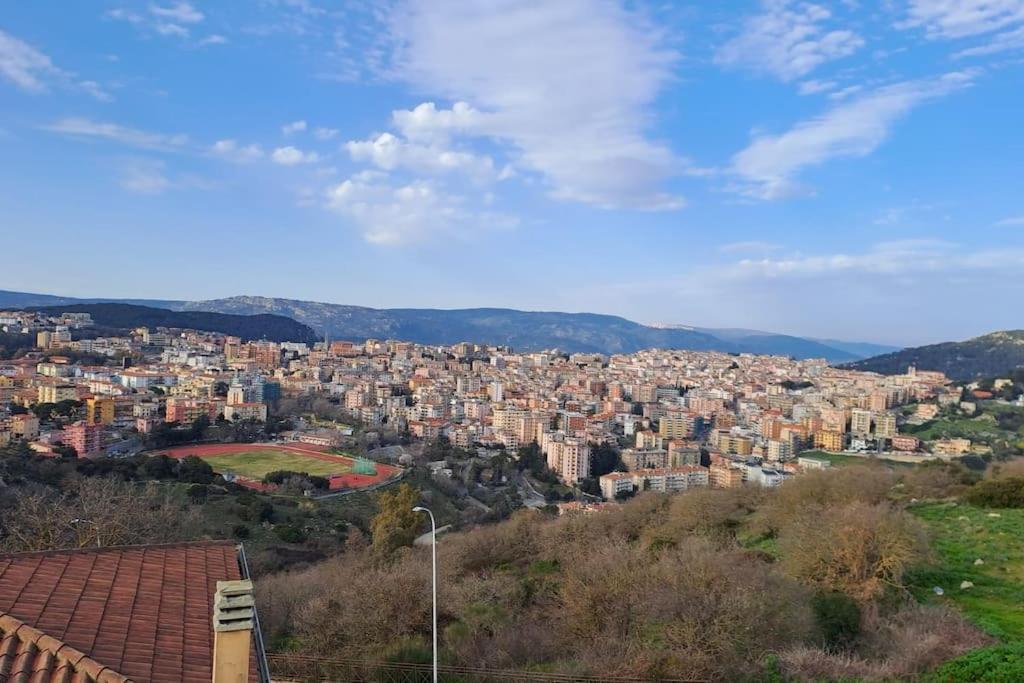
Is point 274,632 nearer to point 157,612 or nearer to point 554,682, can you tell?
point 554,682

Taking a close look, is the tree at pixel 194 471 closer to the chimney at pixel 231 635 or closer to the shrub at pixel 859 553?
the shrub at pixel 859 553

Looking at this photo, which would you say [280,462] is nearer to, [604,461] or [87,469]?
[87,469]

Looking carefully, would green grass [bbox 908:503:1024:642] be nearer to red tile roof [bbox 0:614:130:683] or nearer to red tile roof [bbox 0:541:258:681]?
red tile roof [bbox 0:541:258:681]

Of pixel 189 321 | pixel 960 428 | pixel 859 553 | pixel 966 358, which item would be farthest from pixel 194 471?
pixel 966 358

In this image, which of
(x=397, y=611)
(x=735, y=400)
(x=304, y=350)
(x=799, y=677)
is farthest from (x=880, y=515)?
(x=304, y=350)

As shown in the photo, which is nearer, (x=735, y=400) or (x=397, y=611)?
(x=397, y=611)

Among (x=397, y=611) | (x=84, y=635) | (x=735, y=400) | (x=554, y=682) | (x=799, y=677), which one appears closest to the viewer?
(x=84, y=635)

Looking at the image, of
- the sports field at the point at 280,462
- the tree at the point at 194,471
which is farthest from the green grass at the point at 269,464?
the tree at the point at 194,471
